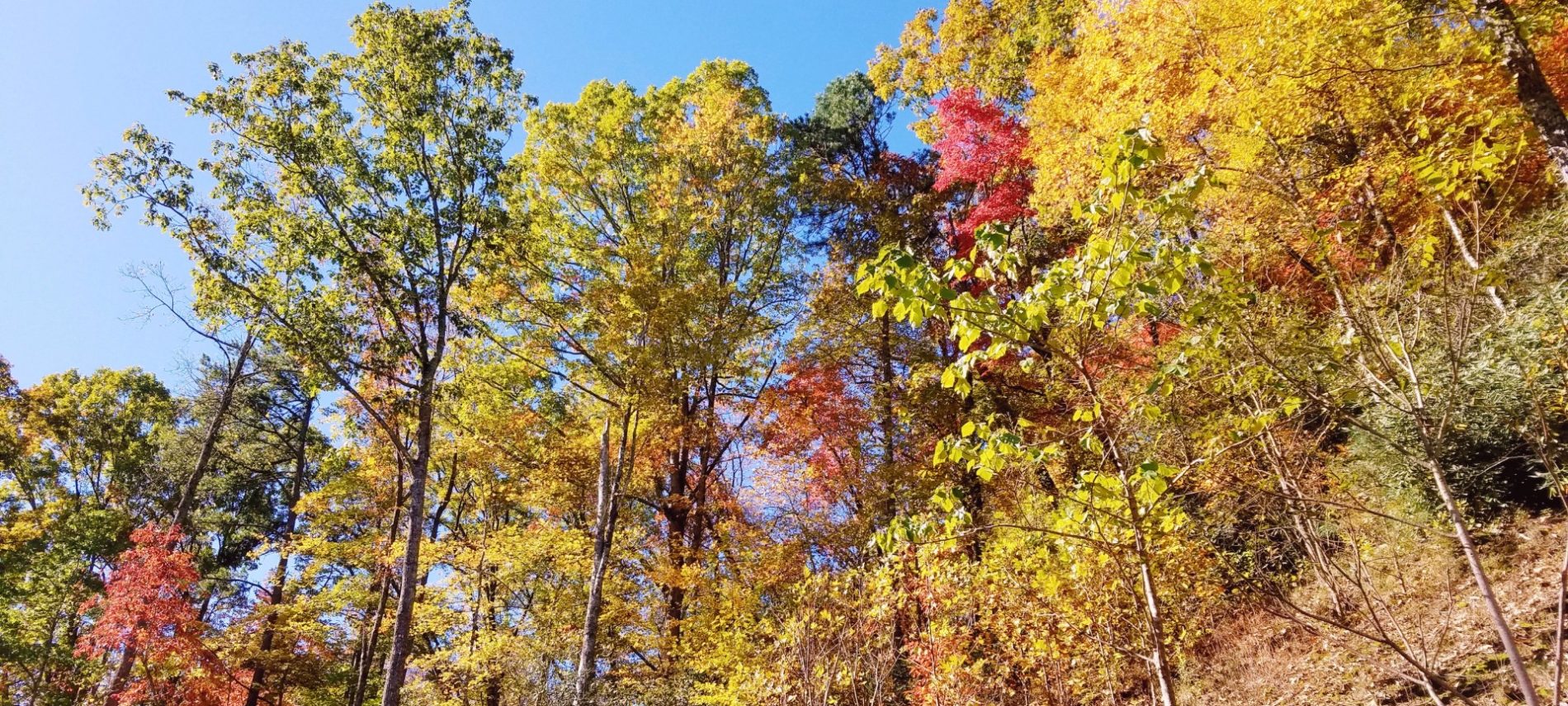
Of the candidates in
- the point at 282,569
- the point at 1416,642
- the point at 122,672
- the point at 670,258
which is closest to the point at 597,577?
the point at 670,258

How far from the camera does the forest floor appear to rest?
16.6ft

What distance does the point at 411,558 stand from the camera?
8.52m

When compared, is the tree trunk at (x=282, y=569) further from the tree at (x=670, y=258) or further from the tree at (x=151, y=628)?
the tree at (x=670, y=258)

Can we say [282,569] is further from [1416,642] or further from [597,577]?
[1416,642]

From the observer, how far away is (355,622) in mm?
14867

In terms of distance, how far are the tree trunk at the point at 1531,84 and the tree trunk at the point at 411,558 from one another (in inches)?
421

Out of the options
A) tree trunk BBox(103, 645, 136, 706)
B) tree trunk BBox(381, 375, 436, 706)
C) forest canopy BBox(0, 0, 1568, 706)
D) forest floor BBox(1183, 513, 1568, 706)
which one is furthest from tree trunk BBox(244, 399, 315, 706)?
forest floor BBox(1183, 513, 1568, 706)

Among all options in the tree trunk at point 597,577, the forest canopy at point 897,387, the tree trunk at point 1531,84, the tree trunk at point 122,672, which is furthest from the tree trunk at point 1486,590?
the tree trunk at point 122,672

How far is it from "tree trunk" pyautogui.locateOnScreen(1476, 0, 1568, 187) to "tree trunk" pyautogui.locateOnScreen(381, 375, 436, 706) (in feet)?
35.1

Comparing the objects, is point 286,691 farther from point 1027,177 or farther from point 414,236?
point 1027,177

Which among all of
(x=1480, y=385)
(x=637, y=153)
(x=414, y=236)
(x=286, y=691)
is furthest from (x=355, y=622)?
(x=1480, y=385)

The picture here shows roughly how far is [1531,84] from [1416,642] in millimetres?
4298

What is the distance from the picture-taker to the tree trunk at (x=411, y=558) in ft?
26.1

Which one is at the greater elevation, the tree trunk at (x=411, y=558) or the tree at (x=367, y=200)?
the tree at (x=367, y=200)
